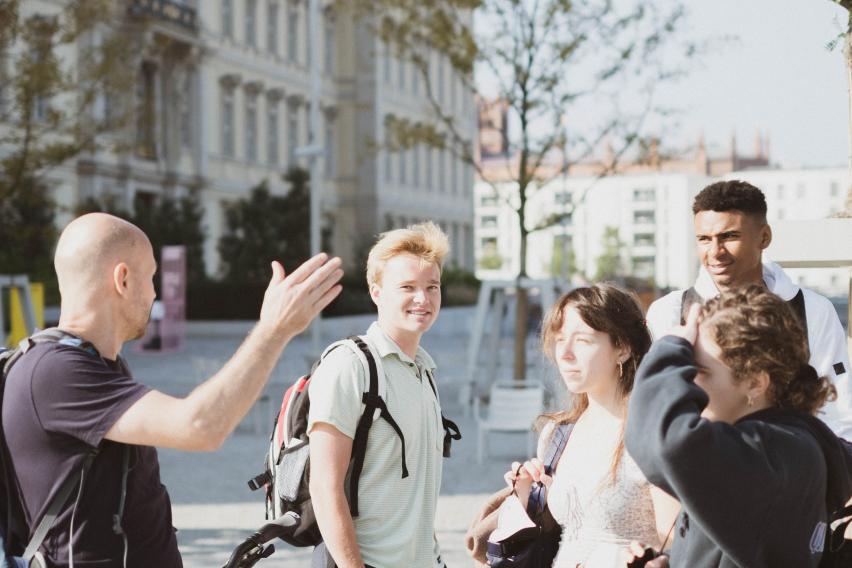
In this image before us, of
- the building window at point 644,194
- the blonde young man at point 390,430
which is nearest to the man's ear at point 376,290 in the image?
the blonde young man at point 390,430

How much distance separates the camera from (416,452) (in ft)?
12.2

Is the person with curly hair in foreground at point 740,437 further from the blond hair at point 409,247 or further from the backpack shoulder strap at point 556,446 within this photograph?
the blond hair at point 409,247

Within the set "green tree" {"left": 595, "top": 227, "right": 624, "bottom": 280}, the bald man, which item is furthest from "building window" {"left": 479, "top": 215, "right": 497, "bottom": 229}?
the bald man

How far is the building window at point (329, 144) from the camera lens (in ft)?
209

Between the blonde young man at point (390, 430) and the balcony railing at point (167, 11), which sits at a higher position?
the balcony railing at point (167, 11)

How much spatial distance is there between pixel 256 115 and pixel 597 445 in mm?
54513

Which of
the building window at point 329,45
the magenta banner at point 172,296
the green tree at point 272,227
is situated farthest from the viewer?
the building window at point 329,45

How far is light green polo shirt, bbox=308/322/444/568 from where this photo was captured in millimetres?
3594

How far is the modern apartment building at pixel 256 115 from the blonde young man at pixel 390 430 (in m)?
26.9

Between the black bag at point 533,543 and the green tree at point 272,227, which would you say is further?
the green tree at point 272,227

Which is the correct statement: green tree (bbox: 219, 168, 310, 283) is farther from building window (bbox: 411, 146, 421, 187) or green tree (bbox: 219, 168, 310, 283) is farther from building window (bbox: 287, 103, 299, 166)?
building window (bbox: 411, 146, 421, 187)

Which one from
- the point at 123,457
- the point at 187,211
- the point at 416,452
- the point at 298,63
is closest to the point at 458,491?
the point at 416,452

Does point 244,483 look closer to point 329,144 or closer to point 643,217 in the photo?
point 329,144

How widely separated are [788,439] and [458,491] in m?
8.92
